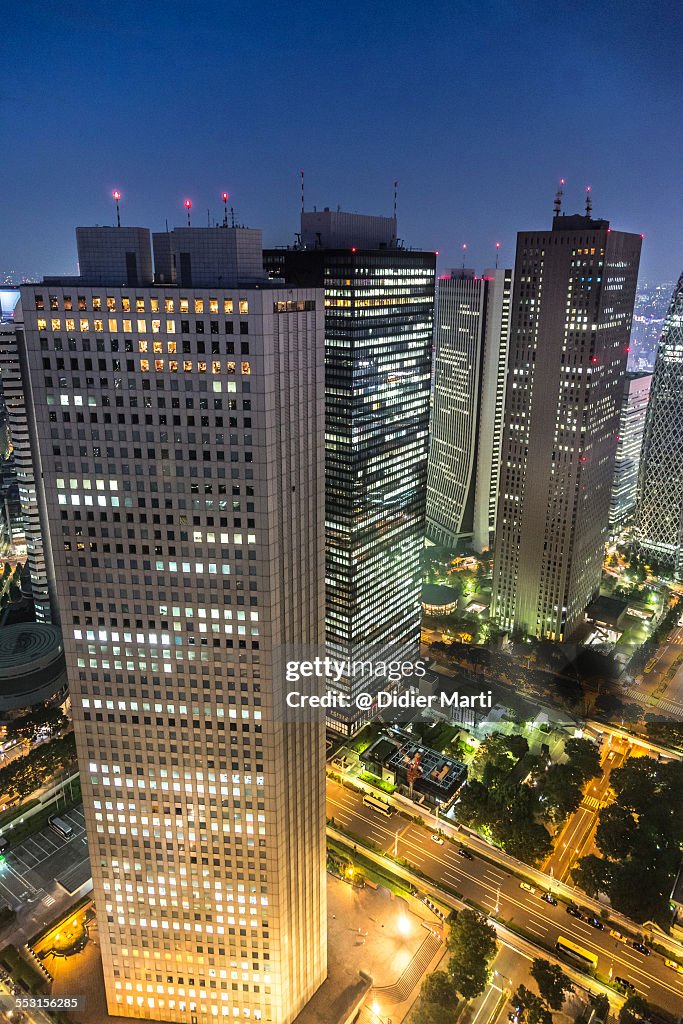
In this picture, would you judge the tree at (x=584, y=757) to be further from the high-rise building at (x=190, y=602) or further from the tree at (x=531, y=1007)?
the high-rise building at (x=190, y=602)

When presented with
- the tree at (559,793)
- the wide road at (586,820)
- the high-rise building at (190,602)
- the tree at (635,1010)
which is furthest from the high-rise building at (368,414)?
the tree at (635,1010)

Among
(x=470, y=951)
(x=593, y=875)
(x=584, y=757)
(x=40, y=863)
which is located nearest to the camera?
(x=470, y=951)

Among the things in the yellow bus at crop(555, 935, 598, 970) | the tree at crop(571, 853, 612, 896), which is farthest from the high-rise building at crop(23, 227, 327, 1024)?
the tree at crop(571, 853, 612, 896)

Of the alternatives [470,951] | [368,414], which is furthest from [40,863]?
[368,414]

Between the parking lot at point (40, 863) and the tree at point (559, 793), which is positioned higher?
the tree at point (559, 793)

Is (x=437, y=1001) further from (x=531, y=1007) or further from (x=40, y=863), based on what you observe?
(x=40, y=863)

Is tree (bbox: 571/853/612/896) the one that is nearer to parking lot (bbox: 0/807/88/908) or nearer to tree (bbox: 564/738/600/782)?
tree (bbox: 564/738/600/782)
